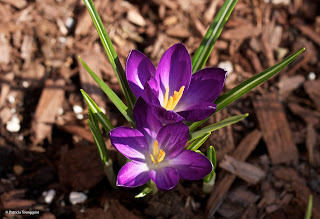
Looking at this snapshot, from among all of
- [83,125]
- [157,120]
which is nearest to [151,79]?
[157,120]

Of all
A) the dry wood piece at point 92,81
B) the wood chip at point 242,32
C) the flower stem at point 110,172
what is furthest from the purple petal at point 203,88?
the wood chip at point 242,32

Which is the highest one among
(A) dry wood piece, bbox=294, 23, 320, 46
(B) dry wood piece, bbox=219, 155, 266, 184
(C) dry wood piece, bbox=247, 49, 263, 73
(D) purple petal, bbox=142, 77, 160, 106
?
(D) purple petal, bbox=142, 77, 160, 106

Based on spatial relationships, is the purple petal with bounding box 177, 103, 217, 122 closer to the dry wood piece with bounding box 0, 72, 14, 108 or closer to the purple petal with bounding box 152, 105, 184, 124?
the purple petal with bounding box 152, 105, 184, 124

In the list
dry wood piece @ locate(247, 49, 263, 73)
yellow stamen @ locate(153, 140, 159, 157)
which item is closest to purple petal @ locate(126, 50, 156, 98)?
yellow stamen @ locate(153, 140, 159, 157)

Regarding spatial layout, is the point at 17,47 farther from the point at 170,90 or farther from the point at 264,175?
the point at 264,175

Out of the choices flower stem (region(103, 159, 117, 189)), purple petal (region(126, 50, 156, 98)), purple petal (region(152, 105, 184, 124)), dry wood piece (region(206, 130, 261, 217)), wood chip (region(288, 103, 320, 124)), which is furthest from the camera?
wood chip (region(288, 103, 320, 124))

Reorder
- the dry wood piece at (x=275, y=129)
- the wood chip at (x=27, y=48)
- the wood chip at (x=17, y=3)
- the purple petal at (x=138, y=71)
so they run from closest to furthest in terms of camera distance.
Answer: the purple petal at (x=138, y=71) → the dry wood piece at (x=275, y=129) → the wood chip at (x=27, y=48) → the wood chip at (x=17, y=3)

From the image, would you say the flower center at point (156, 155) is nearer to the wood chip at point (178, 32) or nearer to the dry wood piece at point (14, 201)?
the dry wood piece at point (14, 201)
